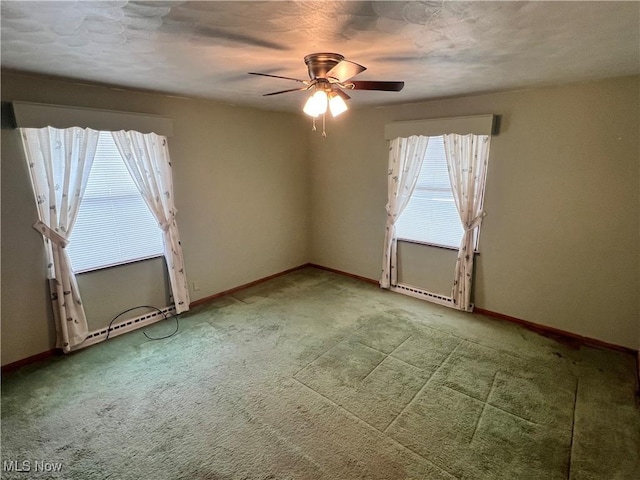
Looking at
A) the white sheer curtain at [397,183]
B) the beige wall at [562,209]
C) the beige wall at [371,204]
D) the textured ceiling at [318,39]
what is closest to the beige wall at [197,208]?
the beige wall at [371,204]

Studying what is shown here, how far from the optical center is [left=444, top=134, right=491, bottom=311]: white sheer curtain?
3.32 meters

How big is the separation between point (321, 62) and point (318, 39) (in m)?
0.20

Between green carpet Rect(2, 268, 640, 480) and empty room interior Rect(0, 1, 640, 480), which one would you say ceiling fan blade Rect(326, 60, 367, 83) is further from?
green carpet Rect(2, 268, 640, 480)

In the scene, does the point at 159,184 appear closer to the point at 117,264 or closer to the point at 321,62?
the point at 117,264

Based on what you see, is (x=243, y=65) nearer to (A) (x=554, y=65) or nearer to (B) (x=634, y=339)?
(A) (x=554, y=65)

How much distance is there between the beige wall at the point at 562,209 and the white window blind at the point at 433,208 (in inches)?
8.0

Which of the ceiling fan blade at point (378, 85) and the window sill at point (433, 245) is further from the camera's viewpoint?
the window sill at point (433, 245)

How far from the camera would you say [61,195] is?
8.93 ft

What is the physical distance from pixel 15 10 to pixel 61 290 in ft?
7.34

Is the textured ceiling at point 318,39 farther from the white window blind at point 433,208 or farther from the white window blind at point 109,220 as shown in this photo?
the white window blind at point 433,208

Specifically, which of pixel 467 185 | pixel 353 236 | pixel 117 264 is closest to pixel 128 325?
pixel 117 264

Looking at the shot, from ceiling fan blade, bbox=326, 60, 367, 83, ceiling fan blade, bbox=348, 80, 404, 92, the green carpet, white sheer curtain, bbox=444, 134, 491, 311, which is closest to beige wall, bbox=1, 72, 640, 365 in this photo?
white sheer curtain, bbox=444, 134, 491, 311

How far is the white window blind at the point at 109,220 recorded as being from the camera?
2910 millimetres

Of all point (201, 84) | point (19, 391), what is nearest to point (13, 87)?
point (201, 84)
